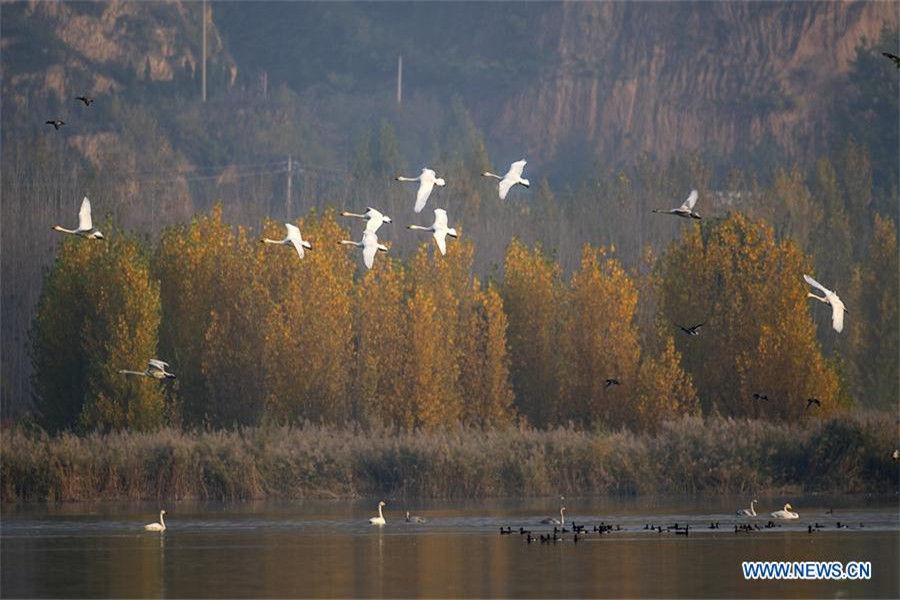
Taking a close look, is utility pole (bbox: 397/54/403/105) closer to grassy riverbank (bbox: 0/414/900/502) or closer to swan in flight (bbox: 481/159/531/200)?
grassy riverbank (bbox: 0/414/900/502)

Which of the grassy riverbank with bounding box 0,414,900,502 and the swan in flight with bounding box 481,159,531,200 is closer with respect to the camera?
the swan in flight with bounding box 481,159,531,200

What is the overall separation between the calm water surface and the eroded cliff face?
307ft

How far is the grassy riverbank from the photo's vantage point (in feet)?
176

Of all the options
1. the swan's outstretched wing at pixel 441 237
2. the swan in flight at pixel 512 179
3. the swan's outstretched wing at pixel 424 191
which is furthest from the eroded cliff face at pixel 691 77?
the swan's outstretched wing at pixel 441 237

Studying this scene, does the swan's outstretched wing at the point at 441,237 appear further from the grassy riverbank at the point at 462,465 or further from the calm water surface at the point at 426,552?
the grassy riverbank at the point at 462,465

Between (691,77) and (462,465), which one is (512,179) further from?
(691,77)

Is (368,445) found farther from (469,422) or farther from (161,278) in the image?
(161,278)

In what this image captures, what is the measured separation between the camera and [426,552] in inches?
1442

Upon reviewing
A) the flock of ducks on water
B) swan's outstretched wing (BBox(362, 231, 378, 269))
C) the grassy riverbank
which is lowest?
the flock of ducks on water

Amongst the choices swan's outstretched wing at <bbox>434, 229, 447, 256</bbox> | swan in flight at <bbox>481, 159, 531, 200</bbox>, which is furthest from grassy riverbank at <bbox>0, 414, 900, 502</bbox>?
swan's outstretched wing at <bbox>434, 229, 447, 256</bbox>

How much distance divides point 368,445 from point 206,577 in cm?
2434

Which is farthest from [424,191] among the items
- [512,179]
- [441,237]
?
[512,179]

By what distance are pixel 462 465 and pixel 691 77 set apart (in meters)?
95.7

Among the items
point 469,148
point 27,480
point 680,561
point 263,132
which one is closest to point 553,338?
point 27,480
